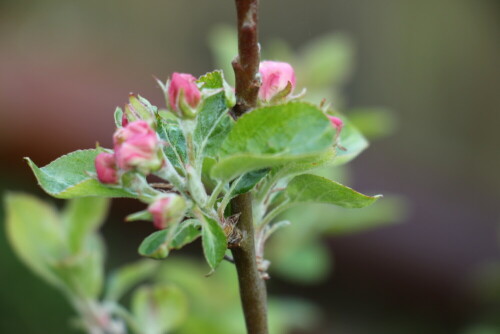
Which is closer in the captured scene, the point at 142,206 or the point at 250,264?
the point at 250,264

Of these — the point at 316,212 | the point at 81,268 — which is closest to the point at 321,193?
the point at 81,268

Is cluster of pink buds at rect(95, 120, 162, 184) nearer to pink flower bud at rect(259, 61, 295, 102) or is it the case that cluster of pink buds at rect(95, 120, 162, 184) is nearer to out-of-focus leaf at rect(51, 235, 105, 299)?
pink flower bud at rect(259, 61, 295, 102)

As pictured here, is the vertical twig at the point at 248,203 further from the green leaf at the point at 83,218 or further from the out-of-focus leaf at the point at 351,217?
the out-of-focus leaf at the point at 351,217

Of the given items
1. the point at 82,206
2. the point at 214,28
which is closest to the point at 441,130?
the point at 214,28

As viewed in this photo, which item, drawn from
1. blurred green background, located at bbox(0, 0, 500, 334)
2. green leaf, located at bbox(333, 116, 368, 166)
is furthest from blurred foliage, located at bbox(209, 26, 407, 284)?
green leaf, located at bbox(333, 116, 368, 166)

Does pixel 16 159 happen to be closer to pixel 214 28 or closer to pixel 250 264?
pixel 214 28

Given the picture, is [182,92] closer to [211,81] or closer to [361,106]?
[211,81]
